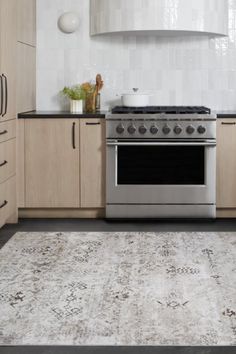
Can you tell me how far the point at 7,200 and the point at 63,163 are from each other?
2.00 ft

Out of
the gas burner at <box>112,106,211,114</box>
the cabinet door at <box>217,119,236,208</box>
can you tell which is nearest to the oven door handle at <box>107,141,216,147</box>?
the cabinet door at <box>217,119,236,208</box>

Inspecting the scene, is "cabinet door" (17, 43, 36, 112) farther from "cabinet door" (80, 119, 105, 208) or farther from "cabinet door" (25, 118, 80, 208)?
"cabinet door" (80, 119, 105, 208)

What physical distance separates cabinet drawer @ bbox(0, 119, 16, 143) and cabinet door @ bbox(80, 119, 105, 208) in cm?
53

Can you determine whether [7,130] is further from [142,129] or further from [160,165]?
[160,165]

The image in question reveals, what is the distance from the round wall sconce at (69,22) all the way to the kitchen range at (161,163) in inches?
38.6

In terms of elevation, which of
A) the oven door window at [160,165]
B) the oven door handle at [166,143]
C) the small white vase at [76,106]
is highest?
the small white vase at [76,106]

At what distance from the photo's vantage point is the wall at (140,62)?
19.1 feet

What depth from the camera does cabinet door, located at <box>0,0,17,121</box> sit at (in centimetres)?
459

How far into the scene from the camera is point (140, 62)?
5.86 meters

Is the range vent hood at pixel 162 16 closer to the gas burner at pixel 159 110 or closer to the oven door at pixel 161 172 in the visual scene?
the gas burner at pixel 159 110

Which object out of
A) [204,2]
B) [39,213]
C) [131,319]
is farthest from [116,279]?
[204,2]
